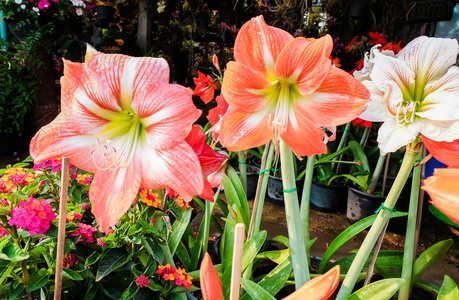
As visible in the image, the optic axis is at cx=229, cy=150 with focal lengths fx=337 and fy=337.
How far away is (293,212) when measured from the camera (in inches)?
22.0

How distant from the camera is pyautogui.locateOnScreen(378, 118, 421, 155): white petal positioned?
0.50m

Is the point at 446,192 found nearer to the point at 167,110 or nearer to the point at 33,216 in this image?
the point at 167,110

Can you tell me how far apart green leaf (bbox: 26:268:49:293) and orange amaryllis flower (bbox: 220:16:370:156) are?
0.60 meters

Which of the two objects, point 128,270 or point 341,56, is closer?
point 128,270

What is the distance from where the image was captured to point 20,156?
3246 millimetres

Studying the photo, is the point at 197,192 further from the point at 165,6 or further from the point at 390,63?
the point at 165,6

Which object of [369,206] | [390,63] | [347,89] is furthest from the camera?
[369,206]

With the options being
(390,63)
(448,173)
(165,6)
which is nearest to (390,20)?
(165,6)

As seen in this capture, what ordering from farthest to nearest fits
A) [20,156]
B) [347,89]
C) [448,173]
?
1. [20,156]
2. [347,89]
3. [448,173]

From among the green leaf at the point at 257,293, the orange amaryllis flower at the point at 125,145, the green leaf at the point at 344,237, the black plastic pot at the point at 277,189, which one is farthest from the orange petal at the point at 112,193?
the black plastic pot at the point at 277,189

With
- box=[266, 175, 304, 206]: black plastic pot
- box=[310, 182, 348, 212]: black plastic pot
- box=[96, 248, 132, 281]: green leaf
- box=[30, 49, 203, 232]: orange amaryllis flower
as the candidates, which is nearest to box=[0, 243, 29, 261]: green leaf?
box=[96, 248, 132, 281]: green leaf

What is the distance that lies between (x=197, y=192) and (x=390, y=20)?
4049 mm

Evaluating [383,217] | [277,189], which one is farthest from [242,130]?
[277,189]

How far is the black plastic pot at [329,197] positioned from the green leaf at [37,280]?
1.87 metres
